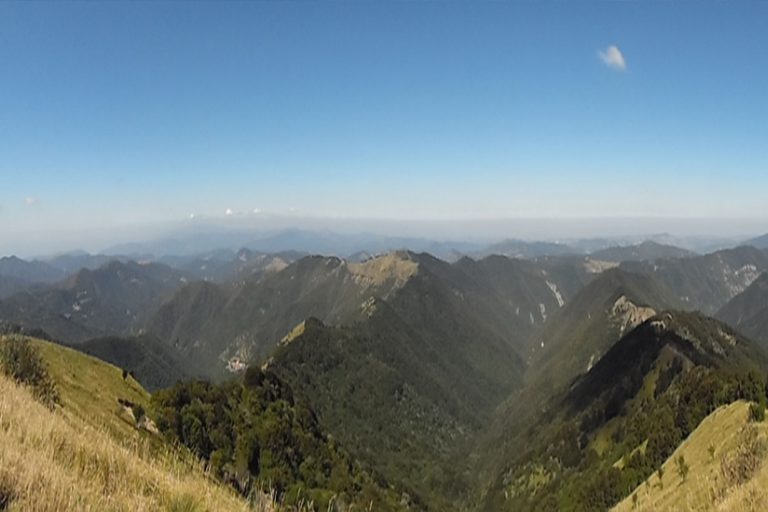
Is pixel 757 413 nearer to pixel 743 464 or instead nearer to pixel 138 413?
pixel 743 464

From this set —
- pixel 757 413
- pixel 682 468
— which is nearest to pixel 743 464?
pixel 757 413

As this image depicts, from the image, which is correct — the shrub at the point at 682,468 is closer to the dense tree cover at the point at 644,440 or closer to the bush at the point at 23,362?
the dense tree cover at the point at 644,440

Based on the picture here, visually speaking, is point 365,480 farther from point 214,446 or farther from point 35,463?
point 35,463

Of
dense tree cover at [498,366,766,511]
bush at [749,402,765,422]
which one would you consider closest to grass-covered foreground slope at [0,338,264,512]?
bush at [749,402,765,422]

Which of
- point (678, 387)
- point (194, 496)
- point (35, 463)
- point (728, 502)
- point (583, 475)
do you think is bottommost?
point (583, 475)

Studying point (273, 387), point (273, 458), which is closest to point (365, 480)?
point (273, 387)

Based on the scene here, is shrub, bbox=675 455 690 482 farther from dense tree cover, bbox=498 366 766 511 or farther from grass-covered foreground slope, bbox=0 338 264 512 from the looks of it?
grass-covered foreground slope, bbox=0 338 264 512

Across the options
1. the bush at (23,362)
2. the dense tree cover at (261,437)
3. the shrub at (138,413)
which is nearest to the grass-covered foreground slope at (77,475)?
the bush at (23,362)
